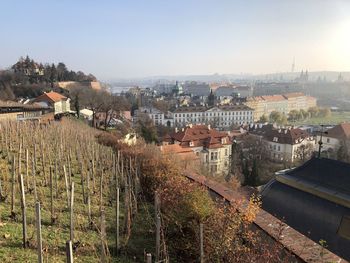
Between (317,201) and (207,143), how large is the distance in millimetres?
33675

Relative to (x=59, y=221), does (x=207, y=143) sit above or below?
below

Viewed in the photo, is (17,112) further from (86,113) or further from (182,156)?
(86,113)

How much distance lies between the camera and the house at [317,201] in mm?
10266

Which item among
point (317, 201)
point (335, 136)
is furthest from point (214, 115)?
point (317, 201)

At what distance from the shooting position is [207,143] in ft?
148

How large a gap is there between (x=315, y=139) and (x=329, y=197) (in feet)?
169

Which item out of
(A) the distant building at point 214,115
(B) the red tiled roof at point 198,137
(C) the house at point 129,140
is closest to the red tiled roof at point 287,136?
(B) the red tiled roof at point 198,137

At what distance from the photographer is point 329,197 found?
36.4 ft

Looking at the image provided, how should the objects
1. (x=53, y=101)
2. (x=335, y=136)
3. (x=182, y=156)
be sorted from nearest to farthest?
(x=182, y=156)
(x=53, y=101)
(x=335, y=136)

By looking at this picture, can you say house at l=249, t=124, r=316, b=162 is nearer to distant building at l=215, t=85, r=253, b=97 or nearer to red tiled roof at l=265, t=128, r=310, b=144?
red tiled roof at l=265, t=128, r=310, b=144

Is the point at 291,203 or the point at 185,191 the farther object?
the point at 291,203

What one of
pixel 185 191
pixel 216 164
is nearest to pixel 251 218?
pixel 185 191

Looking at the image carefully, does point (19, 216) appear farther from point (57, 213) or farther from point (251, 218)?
point (251, 218)

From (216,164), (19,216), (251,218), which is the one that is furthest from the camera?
(216,164)
